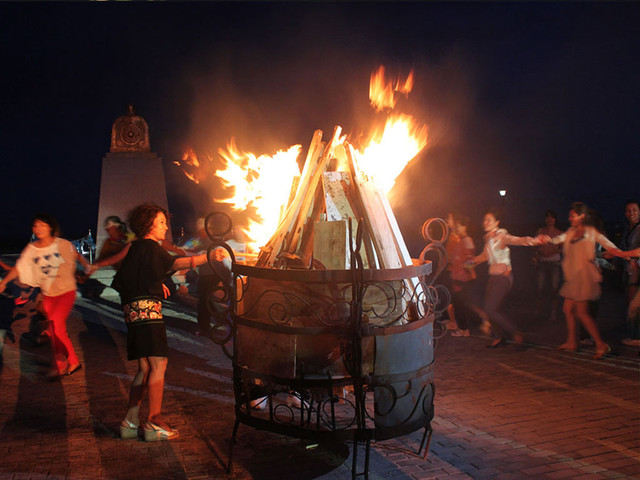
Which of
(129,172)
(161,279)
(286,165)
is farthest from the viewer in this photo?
(129,172)

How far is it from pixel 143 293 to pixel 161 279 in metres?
0.19

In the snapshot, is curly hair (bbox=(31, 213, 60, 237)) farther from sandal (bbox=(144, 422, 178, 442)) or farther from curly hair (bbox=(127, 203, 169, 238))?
sandal (bbox=(144, 422, 178, 442))

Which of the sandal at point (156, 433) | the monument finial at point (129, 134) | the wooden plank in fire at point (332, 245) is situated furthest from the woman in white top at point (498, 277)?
the monument finial at point (129, 134)

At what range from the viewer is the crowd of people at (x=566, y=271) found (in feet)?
23.1

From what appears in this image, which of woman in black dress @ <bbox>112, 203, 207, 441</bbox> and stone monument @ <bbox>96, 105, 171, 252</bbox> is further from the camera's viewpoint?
stone monument @ <bbox>96, 105, 171, 252</bbox>

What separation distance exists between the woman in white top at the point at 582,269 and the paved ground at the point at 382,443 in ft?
1.64

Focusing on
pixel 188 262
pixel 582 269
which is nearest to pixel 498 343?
pixel 582 269

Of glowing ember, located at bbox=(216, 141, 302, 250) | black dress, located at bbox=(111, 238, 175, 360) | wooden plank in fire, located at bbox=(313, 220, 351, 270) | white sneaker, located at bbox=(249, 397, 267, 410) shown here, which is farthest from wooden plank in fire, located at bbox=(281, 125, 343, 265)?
white sneaker, located at bbox=(249, 397, 267, 410)

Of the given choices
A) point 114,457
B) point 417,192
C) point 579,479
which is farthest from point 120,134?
point 417,192

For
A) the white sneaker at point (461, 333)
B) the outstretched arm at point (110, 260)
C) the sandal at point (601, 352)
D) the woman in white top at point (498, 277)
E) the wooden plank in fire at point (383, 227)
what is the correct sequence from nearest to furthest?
the wooden plank in fire at point (383, 227)
the outstretched arm at point (110, 260)
the sandal at point (601, 352)
the woman in white top at point (498, 277)
the white sneaker at point (461, 333)

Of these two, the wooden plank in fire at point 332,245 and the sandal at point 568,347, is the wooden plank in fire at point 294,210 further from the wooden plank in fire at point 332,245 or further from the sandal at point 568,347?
the sandal at point 568,347

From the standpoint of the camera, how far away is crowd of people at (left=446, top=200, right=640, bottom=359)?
277 inches

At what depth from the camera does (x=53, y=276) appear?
640 cm

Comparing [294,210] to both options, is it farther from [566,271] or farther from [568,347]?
[568,347]
